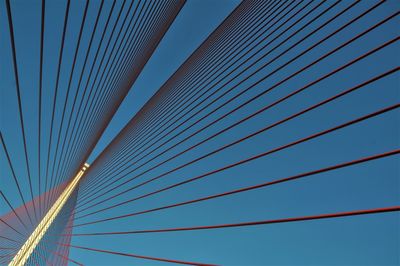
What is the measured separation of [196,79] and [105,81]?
4.76 ft

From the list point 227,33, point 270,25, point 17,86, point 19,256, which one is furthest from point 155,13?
point 19,256

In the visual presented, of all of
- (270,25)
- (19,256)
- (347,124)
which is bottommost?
(19,256)

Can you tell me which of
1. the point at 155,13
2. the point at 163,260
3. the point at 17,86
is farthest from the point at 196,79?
the point at 163,260

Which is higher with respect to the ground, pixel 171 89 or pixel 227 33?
pixel 227 33

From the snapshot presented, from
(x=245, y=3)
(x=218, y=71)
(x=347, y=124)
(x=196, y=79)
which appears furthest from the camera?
(x=245, y=3)

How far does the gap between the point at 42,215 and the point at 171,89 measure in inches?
220

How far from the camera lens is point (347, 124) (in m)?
1.56

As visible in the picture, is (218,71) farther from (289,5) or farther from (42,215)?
(42,215)

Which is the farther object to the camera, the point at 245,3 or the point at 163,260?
the point at 245,3

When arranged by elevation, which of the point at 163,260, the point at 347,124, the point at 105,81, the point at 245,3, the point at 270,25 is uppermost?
the point at 245,3

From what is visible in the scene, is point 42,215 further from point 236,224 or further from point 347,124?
point 347,124

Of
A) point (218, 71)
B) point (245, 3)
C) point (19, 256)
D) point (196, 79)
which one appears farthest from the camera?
point (19, 256)

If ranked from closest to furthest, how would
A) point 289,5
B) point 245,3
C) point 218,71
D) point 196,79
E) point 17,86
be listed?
1. point 17,86
2. point 289,5
3. point 218,71
4. point 196,79
5. point 245,3

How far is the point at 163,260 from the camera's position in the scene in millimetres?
1971
